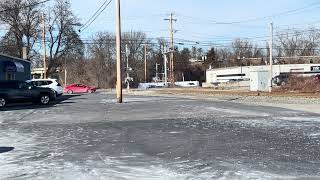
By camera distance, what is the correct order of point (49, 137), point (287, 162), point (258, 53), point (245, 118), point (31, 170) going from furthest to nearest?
point (258, 53) < point (245, 118) < point (49, 137) < point (287, 162) < point (31, 170)

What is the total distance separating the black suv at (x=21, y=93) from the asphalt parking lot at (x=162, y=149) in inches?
458

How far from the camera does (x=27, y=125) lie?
18297 millimetres

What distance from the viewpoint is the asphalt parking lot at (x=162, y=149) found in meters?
9.02

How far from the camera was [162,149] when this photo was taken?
38.8 ft

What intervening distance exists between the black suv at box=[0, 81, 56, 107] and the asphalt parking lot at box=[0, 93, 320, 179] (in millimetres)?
11637

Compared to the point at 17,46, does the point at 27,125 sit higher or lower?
lower

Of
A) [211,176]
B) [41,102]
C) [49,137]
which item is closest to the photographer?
[211,176]

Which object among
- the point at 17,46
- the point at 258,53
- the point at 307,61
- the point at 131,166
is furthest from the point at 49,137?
the point at 258,53

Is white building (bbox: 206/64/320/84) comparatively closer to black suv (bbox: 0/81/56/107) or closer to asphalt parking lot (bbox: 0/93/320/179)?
black suv (bbox: 0/81/56/107)

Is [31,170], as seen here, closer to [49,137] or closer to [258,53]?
[49,137]

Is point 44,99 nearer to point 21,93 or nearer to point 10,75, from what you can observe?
point 21,93

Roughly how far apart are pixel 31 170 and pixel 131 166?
182 centimetres

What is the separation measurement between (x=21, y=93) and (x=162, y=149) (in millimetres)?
20689

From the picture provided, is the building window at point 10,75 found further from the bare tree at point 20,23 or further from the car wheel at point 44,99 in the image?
the bare tree at point 20,23
